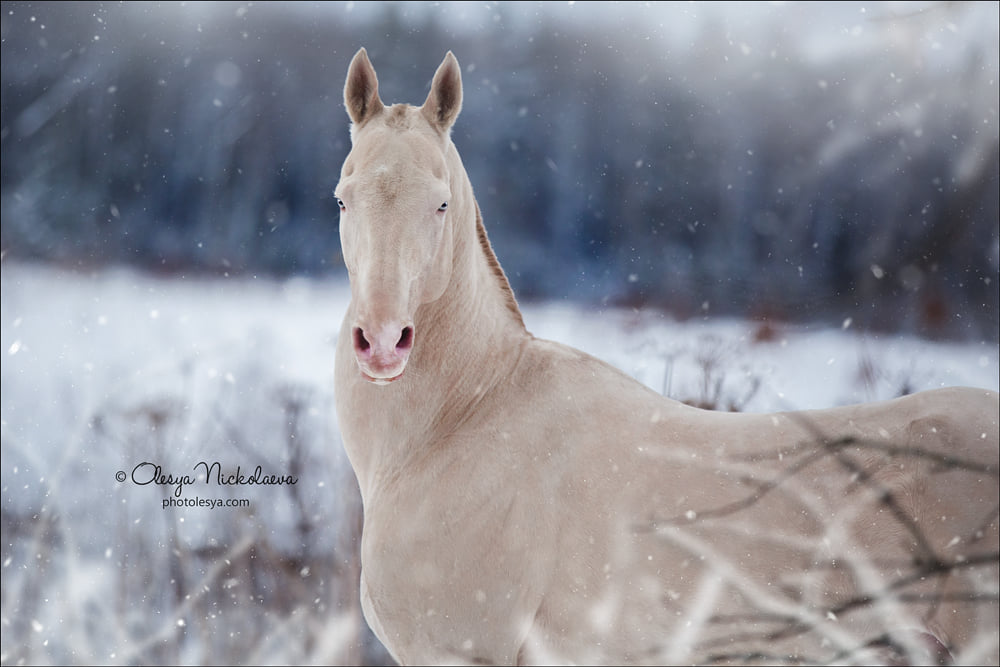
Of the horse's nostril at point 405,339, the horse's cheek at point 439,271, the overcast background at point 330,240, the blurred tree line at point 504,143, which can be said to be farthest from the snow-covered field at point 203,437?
the horse's nostril at point 405,339

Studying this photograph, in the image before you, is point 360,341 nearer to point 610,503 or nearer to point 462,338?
point 462,338

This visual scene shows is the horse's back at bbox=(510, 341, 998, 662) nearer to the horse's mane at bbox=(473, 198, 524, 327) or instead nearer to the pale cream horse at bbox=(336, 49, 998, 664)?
the pale cream horse at bbox=(336, 49, 998, 664)

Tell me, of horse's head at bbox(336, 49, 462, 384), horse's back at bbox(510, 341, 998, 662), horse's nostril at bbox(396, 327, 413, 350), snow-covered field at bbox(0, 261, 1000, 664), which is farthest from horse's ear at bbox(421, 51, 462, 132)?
snow-covered field at bbox(0, 261, 1000, 664)

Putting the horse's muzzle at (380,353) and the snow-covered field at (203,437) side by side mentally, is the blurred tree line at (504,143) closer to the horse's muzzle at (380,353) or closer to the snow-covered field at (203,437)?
the snow-covered field at (203,437)

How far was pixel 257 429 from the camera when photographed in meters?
3.32

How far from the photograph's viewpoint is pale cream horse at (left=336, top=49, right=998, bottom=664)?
1041 mm

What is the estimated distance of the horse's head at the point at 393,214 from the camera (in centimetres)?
100

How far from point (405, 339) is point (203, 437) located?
2603 mm

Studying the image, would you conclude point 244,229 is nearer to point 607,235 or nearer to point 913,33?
point 607,235

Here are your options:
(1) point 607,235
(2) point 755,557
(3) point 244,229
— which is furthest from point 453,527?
(3) point 244,229

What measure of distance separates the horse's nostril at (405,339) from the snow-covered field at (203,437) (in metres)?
2.35

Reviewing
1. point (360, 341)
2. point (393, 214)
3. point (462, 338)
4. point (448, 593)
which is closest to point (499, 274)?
point (462, 338)

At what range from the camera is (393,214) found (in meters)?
1.11

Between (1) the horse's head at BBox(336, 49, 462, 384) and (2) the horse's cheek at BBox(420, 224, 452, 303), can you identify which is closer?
(1) the horse's head at BBox(336, 49, 462, 384)
